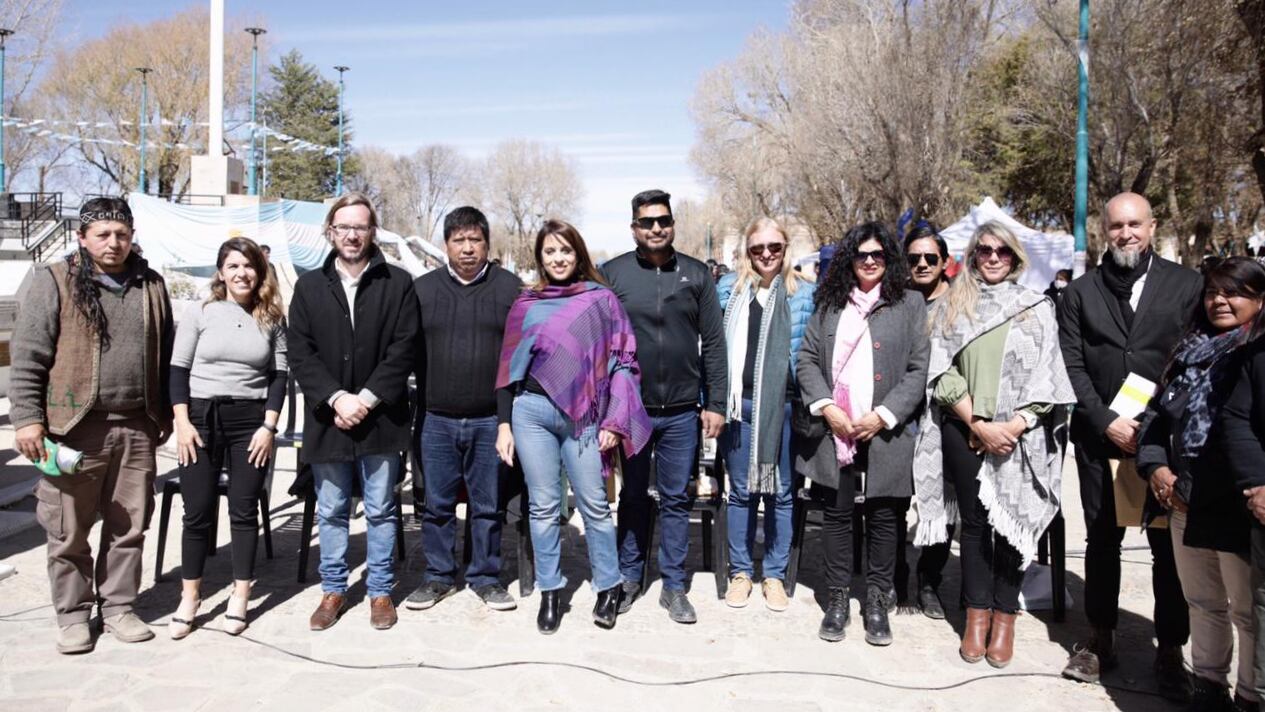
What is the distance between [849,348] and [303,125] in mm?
59662

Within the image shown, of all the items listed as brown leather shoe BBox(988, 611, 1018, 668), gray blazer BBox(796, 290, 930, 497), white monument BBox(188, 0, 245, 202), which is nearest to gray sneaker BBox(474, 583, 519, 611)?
gray blazer BBox(796, 290, 930, 497)

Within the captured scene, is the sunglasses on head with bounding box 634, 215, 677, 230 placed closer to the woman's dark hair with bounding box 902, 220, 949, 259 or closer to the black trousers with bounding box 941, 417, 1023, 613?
the woman's dark hair with bounding box 902, 220, 949, 259

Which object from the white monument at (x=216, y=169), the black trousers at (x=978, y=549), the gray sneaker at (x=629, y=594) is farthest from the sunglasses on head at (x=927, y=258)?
the white monument at (x=216, y=169)

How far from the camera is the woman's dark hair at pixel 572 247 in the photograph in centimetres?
446

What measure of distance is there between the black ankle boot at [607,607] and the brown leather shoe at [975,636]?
158 centimetres

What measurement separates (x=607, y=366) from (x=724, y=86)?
36466 mm

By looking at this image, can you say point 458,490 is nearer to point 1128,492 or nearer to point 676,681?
point 676,681

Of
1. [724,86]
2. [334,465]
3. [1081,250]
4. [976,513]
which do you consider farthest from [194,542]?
[724,86]

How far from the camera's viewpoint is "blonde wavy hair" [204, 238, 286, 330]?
4410mm

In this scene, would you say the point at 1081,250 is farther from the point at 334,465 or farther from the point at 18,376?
the point at 18,376

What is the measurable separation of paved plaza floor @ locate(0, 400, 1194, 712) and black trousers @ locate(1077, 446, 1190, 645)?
0.27 meters

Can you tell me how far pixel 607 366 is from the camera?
4430mm

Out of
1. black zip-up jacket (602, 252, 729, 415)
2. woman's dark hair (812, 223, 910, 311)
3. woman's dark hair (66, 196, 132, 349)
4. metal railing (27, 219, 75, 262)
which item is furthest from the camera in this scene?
metal railing (27, 219, 75, 262)


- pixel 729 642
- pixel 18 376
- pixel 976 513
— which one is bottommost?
pixel 729 642
